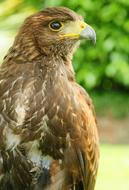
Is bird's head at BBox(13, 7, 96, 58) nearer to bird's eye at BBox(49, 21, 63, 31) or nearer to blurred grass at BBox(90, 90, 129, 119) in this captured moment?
bird's eye at BBox(49, 21, 63, 31)

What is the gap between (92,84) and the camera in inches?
600

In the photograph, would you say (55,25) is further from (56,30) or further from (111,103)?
(111,103)

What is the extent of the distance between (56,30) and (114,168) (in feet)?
20.1

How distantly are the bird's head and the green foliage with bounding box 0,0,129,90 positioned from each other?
27.8 feet

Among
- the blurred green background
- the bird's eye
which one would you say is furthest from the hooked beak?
the blurred green background

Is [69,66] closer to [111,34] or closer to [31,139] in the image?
[31,139]

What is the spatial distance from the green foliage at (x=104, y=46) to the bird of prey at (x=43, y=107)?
845 cm

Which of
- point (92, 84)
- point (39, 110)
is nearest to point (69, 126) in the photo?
point (39, 110)

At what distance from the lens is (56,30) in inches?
253

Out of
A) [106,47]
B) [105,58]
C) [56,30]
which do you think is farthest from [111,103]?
[56,30]

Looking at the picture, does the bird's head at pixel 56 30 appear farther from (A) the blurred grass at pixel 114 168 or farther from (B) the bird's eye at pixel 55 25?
(A) the blurred grass at pixel 114 168

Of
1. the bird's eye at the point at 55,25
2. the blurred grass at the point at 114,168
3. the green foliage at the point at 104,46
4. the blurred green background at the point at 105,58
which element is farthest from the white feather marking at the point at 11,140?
the green foliage at the point at 104,46

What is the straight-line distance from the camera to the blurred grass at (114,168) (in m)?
11.4

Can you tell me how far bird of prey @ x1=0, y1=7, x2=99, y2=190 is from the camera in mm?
6383
